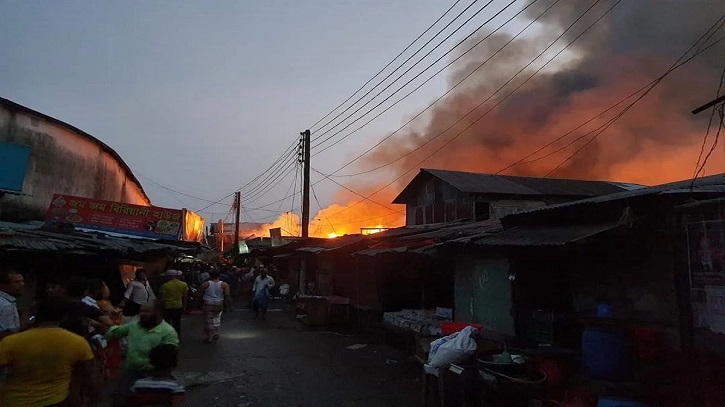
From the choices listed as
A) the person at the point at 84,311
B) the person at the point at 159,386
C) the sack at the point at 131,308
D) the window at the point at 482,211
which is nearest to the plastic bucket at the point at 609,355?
the person at the point at 159,386

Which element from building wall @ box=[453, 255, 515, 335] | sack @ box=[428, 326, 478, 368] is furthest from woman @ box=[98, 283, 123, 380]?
building wall @ box=[453, 255, 515, 335]

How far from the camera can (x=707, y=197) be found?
595 cm

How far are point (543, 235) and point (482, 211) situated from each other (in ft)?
55.8

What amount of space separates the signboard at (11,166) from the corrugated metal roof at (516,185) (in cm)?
1727

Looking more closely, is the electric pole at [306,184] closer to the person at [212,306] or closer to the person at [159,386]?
the person at [212,306]

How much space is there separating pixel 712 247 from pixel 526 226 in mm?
2895

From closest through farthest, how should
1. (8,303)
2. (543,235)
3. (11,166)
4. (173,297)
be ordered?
(8,303)
(543,235)
(173,297)
(11,166)

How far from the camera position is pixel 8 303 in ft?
16.1

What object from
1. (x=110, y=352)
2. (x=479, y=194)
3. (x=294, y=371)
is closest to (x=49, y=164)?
(x=110, y=352)

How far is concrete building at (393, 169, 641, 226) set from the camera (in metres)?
23.9

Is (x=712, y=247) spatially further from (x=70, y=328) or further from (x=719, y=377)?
A: (x=70, y=328)

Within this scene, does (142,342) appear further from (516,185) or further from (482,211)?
(516,185)

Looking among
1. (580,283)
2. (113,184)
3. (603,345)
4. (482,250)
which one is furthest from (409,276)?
(113,184)

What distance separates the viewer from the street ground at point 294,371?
7.41m
